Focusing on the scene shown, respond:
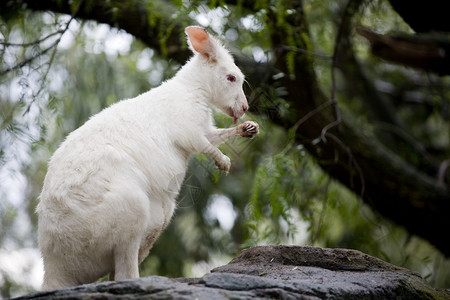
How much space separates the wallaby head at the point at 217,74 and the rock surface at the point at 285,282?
4.33 feet

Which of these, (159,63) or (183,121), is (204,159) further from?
(159,63)

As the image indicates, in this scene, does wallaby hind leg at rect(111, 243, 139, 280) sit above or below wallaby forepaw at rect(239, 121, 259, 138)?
below

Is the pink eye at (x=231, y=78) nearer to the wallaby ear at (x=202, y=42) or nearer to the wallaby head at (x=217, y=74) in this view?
the wallaby head at (x=217, y=74)

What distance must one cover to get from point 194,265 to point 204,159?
4.36 meters

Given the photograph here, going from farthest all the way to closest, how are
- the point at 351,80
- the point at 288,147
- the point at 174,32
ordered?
the point at 351,80 → the point at 174,32 → the point at 288,147

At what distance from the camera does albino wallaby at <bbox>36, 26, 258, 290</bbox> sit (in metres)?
3.68

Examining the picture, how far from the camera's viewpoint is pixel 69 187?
148 inches

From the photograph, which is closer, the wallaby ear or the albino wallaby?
the albino wallaby

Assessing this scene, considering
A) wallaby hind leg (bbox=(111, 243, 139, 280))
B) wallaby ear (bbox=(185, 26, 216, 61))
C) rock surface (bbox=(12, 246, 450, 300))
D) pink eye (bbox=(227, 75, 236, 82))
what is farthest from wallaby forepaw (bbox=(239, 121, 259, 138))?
wallaby hind leg (bbox=(111, 243, 139, 280))

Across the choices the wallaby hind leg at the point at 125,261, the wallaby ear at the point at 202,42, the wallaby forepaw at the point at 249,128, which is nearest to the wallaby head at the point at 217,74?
the wallaby ear at the point at 202,42

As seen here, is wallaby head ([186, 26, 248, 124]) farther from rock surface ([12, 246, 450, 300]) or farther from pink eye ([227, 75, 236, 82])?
rock surface ([12, 246, 450, 300])

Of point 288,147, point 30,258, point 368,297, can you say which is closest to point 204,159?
point 288,147

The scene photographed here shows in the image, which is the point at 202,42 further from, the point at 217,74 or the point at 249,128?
the point at 249,128

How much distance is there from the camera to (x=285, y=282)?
331cm
